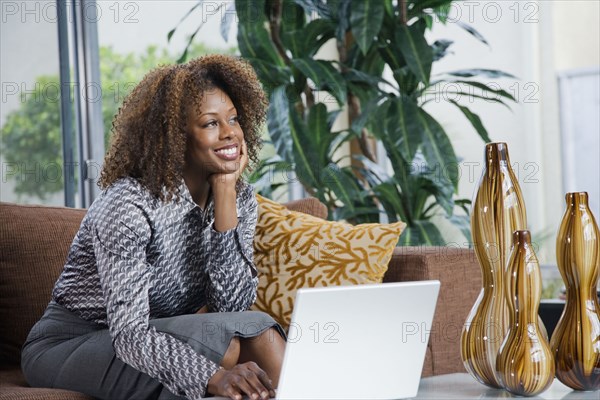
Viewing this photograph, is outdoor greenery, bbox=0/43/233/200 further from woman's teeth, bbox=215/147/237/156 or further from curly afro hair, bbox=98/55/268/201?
woman's teeth, bbox=215/147/237/156

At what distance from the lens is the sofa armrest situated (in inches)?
89.6

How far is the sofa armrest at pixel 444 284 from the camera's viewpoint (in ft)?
7.47

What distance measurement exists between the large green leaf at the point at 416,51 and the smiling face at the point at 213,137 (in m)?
1.35

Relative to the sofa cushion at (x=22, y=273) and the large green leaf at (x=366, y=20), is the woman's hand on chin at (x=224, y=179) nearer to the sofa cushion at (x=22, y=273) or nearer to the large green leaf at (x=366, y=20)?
the sofa cushion at (x=22, y=273)

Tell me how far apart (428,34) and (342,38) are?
1.50m

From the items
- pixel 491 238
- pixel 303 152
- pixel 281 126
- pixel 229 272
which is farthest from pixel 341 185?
pixel 491 238

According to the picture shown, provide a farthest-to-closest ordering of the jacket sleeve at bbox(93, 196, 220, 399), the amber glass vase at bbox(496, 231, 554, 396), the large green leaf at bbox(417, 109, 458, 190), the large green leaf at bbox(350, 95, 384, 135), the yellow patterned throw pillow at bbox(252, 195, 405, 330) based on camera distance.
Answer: the large green leaf at bbox(350, 95, 384, 135) < the large green leaf at bbox(417, 109, 458, 190) < the yellow patterned throw pillow at bbox(252, 195, 405, 330) < the jacket sleeve at bbox(93, 196, 220, 399) < the amber glass vase at bbox(496, 231, 554, 396)

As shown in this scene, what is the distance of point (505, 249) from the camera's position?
5.01 ft

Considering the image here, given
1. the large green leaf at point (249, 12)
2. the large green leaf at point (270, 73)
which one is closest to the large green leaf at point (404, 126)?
the large green leaf at point (270, 73)

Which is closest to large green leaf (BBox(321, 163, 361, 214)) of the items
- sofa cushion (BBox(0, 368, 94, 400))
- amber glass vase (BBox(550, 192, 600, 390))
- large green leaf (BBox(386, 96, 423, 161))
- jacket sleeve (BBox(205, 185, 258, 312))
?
large green leaf (BBox(386, 96, 423, 161))

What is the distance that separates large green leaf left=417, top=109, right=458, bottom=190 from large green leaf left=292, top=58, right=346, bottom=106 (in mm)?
300

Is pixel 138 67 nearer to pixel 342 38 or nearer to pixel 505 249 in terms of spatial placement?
pixel 342 38

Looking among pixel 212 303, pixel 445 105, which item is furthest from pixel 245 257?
pixel 445 105

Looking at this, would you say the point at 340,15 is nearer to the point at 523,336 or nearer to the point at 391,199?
the point at 391,199
